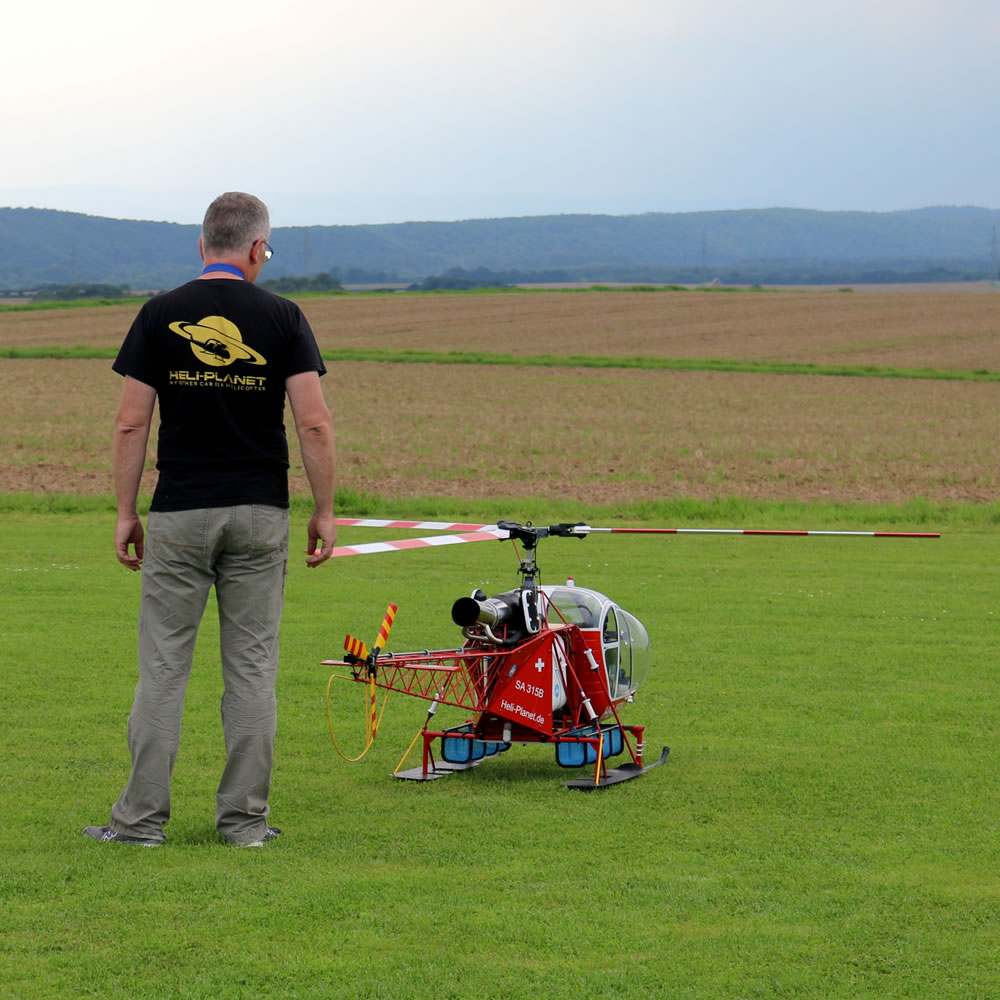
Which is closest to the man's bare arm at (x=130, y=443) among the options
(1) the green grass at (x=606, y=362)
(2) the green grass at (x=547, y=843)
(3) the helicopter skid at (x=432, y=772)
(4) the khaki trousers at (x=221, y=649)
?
(4) the khaki trousers at (x=221, y=649)

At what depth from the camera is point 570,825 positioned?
6133 millimetres

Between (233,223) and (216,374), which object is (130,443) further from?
(233,223)

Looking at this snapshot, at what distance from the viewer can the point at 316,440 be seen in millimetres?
5570

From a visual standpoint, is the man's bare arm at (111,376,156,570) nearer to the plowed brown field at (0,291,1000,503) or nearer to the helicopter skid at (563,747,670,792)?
the helicopter skid at (563,747,670,792)

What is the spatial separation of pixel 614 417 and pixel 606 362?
51.7ft

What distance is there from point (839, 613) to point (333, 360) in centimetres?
3700

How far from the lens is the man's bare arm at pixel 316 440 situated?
5570 mm

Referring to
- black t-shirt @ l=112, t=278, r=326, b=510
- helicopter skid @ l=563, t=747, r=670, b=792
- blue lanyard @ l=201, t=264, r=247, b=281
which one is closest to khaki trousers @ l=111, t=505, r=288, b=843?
black t-shirt @ l=112, t=278, r=326, b=510

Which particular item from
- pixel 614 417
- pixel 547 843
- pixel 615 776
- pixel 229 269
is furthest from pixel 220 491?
pixel 614 417

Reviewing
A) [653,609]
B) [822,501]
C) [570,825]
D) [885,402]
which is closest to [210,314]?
[570,825]

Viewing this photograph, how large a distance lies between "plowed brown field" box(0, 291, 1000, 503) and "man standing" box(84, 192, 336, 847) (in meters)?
15.7

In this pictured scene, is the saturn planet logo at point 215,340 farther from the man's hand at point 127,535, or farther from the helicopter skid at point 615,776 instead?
the helicopter skid at point 615,776

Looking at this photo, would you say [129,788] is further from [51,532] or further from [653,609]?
[51,532]

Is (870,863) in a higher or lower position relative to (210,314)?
lower
